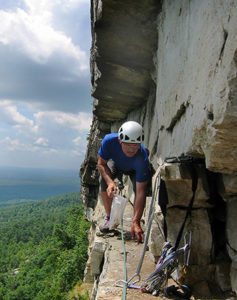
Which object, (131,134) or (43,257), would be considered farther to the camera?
(43,257)

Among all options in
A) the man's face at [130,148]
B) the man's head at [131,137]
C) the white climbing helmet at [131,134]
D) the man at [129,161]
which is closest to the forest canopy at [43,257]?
the man at [129,161]

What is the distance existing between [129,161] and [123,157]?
15 centimetres

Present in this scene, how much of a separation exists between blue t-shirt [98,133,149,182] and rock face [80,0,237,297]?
454mm

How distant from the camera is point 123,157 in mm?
4660

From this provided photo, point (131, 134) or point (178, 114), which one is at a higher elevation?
point (178, 114)

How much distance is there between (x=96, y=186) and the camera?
17.1 metres

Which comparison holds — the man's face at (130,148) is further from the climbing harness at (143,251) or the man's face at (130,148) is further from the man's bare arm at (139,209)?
the climbing harness at (143,251)

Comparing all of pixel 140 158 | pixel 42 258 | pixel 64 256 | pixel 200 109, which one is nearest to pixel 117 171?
pixel 140 158

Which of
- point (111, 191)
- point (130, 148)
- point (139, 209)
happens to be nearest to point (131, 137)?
point (130, 148)

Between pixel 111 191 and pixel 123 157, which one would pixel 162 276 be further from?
pixel 123 157

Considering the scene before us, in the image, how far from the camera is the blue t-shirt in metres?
4.18

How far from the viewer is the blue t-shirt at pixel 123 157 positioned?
4.18m

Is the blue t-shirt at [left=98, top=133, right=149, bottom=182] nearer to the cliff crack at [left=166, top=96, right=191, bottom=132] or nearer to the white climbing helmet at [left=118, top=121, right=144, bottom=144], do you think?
the white climbing helmet at [left=118, top=121, right=144, bottom=144]

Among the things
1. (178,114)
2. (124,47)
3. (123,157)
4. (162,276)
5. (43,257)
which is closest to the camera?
(162,276)
